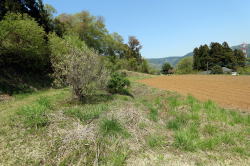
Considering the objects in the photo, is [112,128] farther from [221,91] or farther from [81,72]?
[221,91]

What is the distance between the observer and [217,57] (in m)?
41.7

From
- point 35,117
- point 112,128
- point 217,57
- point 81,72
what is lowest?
point 112,128

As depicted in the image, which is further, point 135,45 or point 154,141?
point 135,45

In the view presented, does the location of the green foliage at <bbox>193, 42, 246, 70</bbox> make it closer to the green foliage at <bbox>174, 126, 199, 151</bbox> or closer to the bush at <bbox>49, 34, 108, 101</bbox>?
the bush at <bbox>49, 34, 108, 101</bbox>

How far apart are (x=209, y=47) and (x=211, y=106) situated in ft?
162

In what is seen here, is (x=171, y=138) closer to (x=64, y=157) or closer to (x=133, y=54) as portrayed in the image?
(x=64, y=157)

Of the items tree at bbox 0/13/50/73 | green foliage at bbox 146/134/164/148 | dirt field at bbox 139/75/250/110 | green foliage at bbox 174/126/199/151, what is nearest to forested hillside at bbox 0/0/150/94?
tree at bbox 0/13/50/73

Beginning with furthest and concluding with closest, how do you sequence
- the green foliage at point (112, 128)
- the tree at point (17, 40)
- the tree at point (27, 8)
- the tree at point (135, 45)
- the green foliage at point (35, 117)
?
the tree at point (135, 45) → the tree at point (27, 8) → the tree at point (17, 40) → the green foliage at point (35, 117) → the green foliage at point (112, 128)

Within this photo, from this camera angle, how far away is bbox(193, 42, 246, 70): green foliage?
4150cm

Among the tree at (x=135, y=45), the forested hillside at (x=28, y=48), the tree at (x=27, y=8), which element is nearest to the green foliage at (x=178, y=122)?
the forested hillside at (x=28, y=48)

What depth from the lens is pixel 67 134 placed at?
2557 mm

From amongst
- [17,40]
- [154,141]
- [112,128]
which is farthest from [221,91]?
[17,40]

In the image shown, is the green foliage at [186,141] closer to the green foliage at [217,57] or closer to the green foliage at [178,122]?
the green foliage at [178,122]

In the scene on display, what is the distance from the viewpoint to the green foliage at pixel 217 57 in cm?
4150
